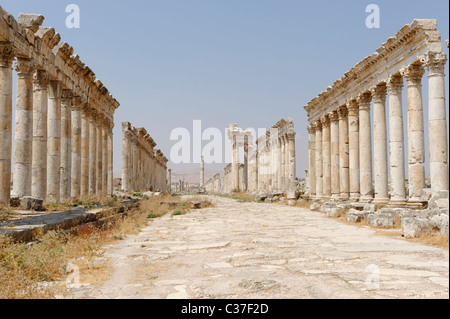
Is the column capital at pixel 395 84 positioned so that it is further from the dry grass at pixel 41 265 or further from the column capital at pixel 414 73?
the dry grass at pixel 41 265

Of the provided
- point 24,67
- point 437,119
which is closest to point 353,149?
point 437,119

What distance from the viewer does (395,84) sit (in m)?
16.9

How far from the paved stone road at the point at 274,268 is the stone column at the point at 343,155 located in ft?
38.8

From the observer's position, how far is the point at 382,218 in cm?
→ 1254

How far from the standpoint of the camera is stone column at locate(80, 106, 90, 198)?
75.0 ft

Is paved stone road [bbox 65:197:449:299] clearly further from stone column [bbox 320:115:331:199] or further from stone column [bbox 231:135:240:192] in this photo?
stone column [bbox 231:135:240:192]

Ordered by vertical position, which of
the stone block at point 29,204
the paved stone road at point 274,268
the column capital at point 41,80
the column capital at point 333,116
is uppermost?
the column capital at point 41,80

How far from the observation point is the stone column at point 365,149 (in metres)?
19.5

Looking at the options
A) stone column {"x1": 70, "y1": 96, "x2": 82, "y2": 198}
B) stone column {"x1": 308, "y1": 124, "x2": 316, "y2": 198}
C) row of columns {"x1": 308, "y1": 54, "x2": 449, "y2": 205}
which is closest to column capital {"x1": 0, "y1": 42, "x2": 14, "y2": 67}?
stone column {"x1": 70, "y1": 96, "x2": 82, "y2": 198}

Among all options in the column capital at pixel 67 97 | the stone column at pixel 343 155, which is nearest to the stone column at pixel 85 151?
the column capital at pixel 67 97

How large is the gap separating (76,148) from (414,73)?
52.8ft
